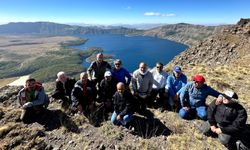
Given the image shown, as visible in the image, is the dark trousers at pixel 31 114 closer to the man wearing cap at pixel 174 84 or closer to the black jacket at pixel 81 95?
the black jacket at pixel 81 95

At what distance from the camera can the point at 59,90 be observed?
9711 millimetres

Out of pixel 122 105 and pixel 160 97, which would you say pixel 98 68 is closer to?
pixel 122 105

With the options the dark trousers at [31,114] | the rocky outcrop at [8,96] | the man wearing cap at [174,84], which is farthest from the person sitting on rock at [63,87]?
the rocky outcrop at [8,96]

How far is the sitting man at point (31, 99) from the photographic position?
8.70m

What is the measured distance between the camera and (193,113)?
29.6 feet

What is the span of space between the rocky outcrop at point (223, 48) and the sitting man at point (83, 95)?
27.0m

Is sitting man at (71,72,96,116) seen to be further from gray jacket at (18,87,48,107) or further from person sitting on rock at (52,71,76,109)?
gray jacket at (18,87,48,107)

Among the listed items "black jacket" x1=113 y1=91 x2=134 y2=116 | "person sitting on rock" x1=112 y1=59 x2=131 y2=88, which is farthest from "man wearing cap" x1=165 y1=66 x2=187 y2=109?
"black jacket" x1=113 y1=91 x2=134 y2=116

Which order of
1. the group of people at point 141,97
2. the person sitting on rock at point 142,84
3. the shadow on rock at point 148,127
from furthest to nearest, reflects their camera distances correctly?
the person sitting on rock at point 142,84 → the shadow on rock at point 148,127 → the group of people at point 141,97

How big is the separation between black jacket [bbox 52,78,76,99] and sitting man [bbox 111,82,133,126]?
2649 mm

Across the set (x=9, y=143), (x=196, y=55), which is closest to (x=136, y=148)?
(x=9, y=143)

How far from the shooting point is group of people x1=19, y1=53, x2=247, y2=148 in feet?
23.1

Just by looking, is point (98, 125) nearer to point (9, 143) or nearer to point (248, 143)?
point (9, 143)

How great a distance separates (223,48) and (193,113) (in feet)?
105
